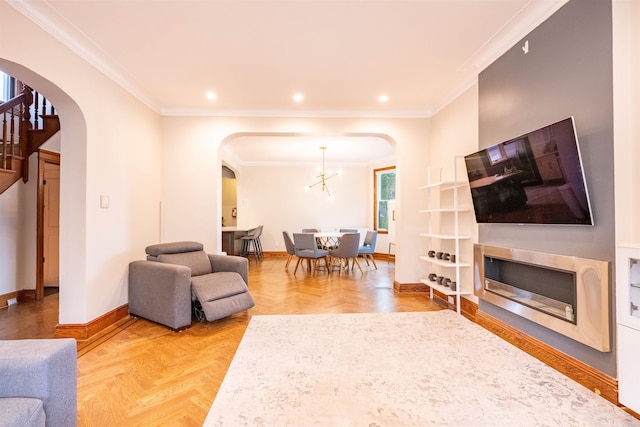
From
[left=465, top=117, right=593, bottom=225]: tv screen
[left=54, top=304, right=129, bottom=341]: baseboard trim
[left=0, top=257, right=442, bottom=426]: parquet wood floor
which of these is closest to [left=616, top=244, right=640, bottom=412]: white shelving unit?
[left=465, top=117, right=593, bottom=225]: tv screen

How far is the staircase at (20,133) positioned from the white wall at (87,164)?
1.42 metres

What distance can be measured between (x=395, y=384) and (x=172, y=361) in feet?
5.72

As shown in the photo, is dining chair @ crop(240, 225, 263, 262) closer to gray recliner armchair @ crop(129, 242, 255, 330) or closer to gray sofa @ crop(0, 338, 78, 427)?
gray recliner armchair @ crop(129, 242, 255, 330)

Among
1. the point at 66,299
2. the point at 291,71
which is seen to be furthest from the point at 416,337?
the point at 66,299

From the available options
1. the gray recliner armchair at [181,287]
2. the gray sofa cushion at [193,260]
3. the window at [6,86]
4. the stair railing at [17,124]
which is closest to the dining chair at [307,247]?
the gray recliner armchair at [181,287]

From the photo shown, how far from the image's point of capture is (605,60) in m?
1.78

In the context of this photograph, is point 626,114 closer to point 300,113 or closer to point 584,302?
point 584,302

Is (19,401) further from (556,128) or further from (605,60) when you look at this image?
(605,60)

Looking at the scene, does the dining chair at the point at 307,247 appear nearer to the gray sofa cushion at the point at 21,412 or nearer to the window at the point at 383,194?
the window at the point at 383,194

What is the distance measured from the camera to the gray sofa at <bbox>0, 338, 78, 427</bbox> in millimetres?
1102

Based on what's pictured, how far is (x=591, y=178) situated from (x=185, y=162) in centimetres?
436

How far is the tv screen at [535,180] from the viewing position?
189 cm

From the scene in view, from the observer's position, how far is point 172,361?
7.44ft

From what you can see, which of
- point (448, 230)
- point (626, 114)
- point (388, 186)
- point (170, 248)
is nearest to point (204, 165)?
point (170, 248)
